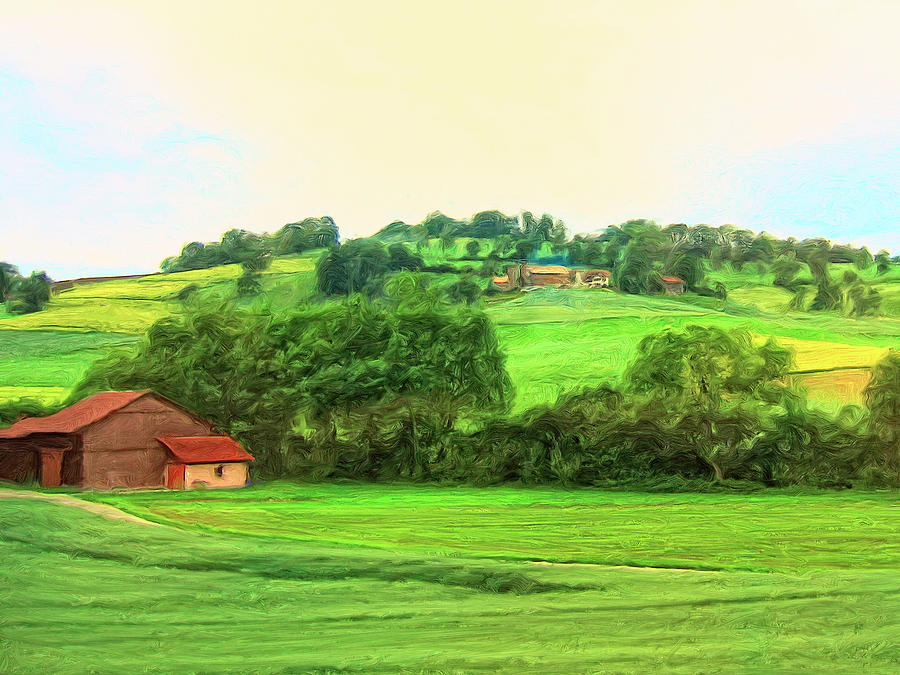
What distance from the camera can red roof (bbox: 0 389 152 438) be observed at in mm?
46844

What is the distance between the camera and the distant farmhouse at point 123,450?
46781 mm

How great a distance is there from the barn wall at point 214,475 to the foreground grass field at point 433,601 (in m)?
19.3

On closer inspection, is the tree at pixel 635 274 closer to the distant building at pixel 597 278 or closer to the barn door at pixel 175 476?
the distant building at pixel 597 278

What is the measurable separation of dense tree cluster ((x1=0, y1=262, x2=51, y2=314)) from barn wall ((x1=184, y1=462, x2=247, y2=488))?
100ft

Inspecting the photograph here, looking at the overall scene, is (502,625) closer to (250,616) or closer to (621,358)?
(250,616)

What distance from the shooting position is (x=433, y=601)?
51.3ft

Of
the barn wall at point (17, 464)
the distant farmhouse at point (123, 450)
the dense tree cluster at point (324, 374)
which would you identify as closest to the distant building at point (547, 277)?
the dense tree cluster at point (324, 374)

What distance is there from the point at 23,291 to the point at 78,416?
30.8m

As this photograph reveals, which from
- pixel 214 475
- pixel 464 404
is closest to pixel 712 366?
pixel 464 404

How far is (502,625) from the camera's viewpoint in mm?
13797

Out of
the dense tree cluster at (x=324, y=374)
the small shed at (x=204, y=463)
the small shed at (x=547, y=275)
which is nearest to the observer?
the small shed at (x=204, y=463)

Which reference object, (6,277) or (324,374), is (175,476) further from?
(6,277)

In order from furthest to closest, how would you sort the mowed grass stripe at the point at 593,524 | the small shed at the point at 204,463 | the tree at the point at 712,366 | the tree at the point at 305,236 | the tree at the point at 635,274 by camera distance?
the tree at the point at 305,236 < the tree at the point at 635,274 < the tree at the point at 712,366 < the small shed at the point at 204,463 < the mowed grass stripe at the point at 593,524

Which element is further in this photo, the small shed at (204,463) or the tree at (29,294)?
the tree at (29,294)
